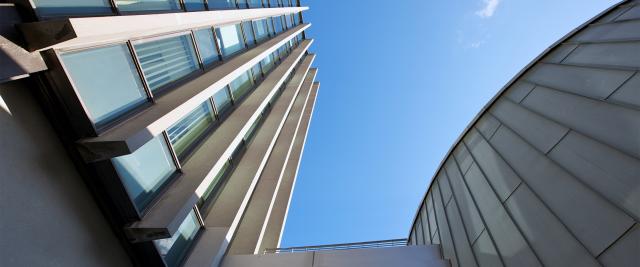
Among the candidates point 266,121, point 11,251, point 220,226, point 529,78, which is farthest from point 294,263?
point 266,121

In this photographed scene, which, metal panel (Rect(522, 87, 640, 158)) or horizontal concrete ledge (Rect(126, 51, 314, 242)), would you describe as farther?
horizontal concrete ledge (Rect(126, 51, 314, 242))

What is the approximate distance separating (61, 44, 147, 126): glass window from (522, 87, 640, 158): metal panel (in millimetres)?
9479

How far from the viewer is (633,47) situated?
7.95 m

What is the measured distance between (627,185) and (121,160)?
359 inches

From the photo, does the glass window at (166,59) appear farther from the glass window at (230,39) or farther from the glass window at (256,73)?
the glass window at (256,73)

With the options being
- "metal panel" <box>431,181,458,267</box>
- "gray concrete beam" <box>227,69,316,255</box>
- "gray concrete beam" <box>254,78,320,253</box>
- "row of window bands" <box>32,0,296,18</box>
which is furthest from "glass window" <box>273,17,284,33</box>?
"metal panel" <box>431,181,458,267</box>

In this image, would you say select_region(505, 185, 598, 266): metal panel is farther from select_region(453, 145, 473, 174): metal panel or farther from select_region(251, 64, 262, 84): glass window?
select_region(251, 64, 262, 84): glass window

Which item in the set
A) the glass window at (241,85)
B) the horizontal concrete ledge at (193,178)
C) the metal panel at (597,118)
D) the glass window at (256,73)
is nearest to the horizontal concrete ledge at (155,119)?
the horizontal concrete ledge at (193,178)

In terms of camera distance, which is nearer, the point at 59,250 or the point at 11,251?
the point at 11,251

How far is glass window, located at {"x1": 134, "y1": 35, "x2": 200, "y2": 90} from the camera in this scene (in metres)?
8.24

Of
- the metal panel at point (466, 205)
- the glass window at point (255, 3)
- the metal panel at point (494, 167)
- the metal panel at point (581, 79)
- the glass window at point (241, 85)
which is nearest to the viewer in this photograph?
the metal panel at point (581, 79)

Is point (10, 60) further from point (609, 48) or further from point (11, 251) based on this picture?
point (609, 48)

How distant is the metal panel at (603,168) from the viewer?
5.53 m

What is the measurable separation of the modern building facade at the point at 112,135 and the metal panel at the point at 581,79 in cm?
963
